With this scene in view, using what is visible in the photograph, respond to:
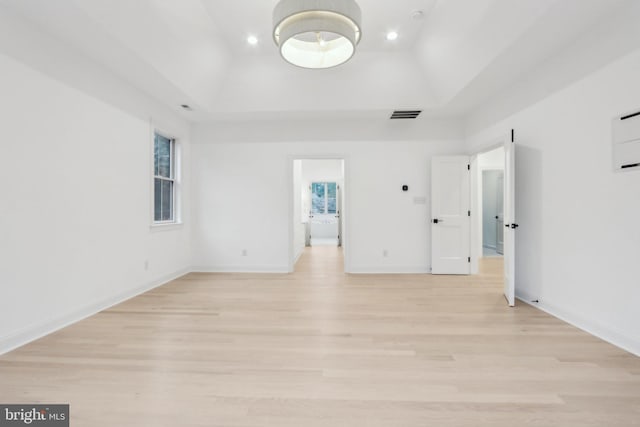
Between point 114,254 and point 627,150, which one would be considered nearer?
point 627,150

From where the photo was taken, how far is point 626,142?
234 cm

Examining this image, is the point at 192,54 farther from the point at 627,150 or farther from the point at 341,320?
the point at 627,150

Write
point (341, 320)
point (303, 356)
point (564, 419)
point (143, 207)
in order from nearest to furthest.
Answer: point (564, 419), point (303, 356), point (341, 320), point (143, 207)

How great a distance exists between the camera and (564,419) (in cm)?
154

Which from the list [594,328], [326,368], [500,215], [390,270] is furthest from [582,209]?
[500,215]

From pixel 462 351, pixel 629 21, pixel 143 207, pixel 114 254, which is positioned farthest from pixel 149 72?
pixel 629 21

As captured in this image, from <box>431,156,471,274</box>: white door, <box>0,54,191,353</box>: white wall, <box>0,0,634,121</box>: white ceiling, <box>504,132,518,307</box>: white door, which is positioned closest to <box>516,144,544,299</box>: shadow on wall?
<box>504,132,518,307</box>: white door

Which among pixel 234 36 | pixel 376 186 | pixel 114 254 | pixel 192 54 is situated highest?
pixel 234 36

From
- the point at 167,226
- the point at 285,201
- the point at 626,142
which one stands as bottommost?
the point at 167,226

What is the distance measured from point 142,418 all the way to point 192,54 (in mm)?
3917

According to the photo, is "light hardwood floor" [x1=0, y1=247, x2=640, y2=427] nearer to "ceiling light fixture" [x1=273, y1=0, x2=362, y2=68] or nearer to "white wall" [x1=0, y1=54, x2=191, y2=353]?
"white wall" [x1=0, y1=54, x2=191, y2=353]

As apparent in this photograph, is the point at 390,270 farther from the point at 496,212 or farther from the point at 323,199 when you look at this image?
the point at 323,199

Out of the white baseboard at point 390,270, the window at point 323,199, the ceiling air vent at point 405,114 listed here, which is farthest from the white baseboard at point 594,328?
the window at point 323,199

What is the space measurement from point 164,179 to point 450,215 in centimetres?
494
